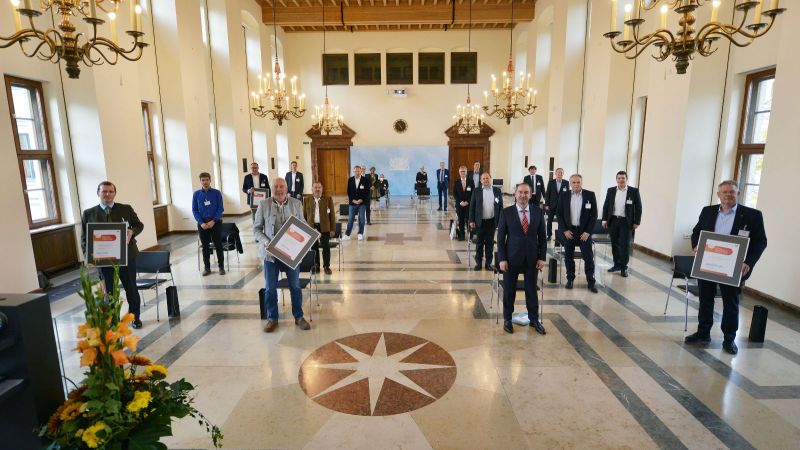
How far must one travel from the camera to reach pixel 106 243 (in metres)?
4.62

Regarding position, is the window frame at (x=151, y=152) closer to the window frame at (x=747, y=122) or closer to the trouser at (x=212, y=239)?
the trouser at (x=212, y=239)

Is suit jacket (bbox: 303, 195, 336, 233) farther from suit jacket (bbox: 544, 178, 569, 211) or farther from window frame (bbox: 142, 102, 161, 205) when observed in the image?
window frame (bbox: 142, 102, 161, 205)

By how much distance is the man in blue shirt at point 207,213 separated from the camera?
691 centimetres

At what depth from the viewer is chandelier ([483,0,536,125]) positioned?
409 inches

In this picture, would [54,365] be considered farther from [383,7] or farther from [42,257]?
[383,7]

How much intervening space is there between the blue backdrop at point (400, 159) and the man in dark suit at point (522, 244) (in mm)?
15088

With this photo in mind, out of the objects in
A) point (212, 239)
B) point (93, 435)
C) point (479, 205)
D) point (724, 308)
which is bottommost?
point (724, 308)

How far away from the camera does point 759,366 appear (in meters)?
4.02

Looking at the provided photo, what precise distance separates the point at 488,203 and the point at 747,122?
4341 mm

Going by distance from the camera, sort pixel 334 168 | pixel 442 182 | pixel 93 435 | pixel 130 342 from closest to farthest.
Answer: pixel 93 435
pixel 130 342
pixel 442 182
pixel 334 168

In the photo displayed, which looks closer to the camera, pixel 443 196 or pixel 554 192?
pixel 554 192

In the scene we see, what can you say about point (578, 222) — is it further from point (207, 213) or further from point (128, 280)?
point (128, 280)

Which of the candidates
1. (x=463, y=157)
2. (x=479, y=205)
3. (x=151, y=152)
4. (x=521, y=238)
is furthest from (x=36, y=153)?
(x=463, y=157)

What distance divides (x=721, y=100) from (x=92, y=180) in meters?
10.8
